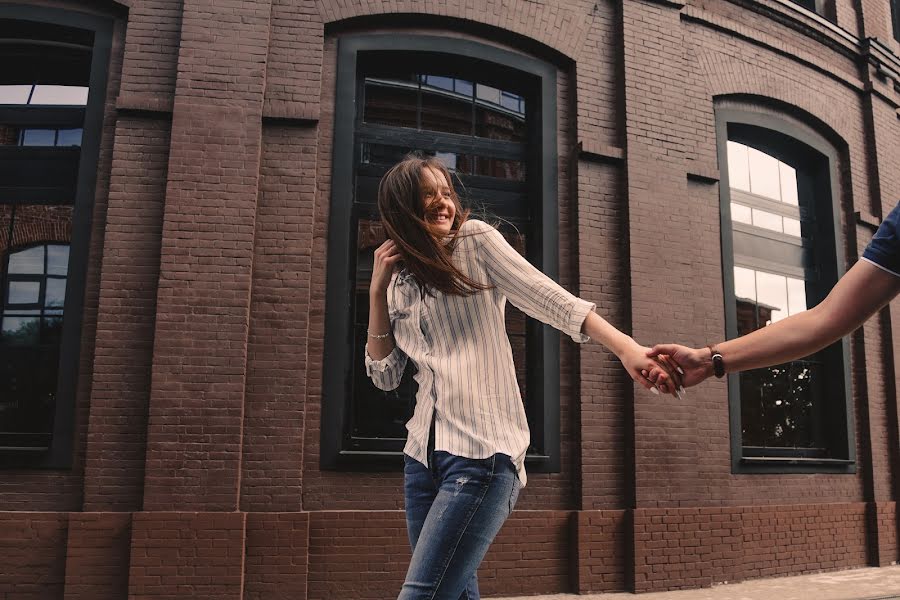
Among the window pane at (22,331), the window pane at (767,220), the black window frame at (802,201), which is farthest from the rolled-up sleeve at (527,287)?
the window pane at (767,220)

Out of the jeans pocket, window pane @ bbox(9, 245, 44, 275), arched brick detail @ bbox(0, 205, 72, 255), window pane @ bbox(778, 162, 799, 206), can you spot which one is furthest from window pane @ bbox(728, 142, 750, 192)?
the jeans pocket

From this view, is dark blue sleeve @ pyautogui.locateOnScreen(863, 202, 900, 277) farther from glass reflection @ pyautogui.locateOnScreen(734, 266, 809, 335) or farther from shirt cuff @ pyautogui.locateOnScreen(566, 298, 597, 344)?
glass reflection @ pyautogui.locateOnScreen(734, 266, 809, 335)

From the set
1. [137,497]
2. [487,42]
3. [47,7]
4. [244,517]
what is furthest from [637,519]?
[47,7]

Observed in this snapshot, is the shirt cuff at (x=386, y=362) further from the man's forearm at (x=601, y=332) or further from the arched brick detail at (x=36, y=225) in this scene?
the arched brick detail at (x=36, y=225)

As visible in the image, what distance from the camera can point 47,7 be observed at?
23.3 feet

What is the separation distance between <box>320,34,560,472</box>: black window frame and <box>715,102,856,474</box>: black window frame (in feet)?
7.22

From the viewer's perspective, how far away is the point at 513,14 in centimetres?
788

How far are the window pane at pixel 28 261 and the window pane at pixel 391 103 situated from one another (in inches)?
133

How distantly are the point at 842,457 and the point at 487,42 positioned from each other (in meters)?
6.72

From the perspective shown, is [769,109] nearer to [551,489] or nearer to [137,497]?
[551,489]

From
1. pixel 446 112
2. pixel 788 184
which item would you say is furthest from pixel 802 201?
pixel 446 112

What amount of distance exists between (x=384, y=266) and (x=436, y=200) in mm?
258

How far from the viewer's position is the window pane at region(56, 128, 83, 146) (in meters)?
7.25

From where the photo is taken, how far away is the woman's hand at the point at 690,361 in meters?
2.64
